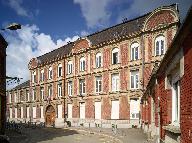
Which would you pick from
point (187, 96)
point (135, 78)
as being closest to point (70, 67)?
point (135, 78)

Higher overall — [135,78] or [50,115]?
[135,78]

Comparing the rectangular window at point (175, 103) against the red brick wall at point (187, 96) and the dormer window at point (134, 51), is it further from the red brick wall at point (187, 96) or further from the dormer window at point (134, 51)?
the dormer window at point (134, 51)

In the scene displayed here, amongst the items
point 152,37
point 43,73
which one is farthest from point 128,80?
point 43,73

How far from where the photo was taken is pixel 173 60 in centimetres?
797

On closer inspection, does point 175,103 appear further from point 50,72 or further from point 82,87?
point 50,72

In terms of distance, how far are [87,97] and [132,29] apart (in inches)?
439

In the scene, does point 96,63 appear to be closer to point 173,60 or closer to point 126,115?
point 126,115

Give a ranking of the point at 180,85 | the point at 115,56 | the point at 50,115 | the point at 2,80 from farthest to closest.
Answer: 1. the point at 50,115
2. the point at 115,56
3. the point at 2,80
4. the point at 180,85

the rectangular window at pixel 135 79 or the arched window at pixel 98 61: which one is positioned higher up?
the arched window at pixel 98 61

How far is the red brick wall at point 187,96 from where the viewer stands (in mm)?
5922

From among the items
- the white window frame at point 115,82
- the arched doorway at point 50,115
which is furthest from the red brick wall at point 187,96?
the arched doorway at point 50,115

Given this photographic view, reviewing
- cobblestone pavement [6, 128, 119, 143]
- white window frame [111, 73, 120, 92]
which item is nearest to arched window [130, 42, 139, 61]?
white window frame [111, 73, 120, 92]

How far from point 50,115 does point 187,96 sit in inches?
1621

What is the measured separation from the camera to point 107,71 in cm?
3488
